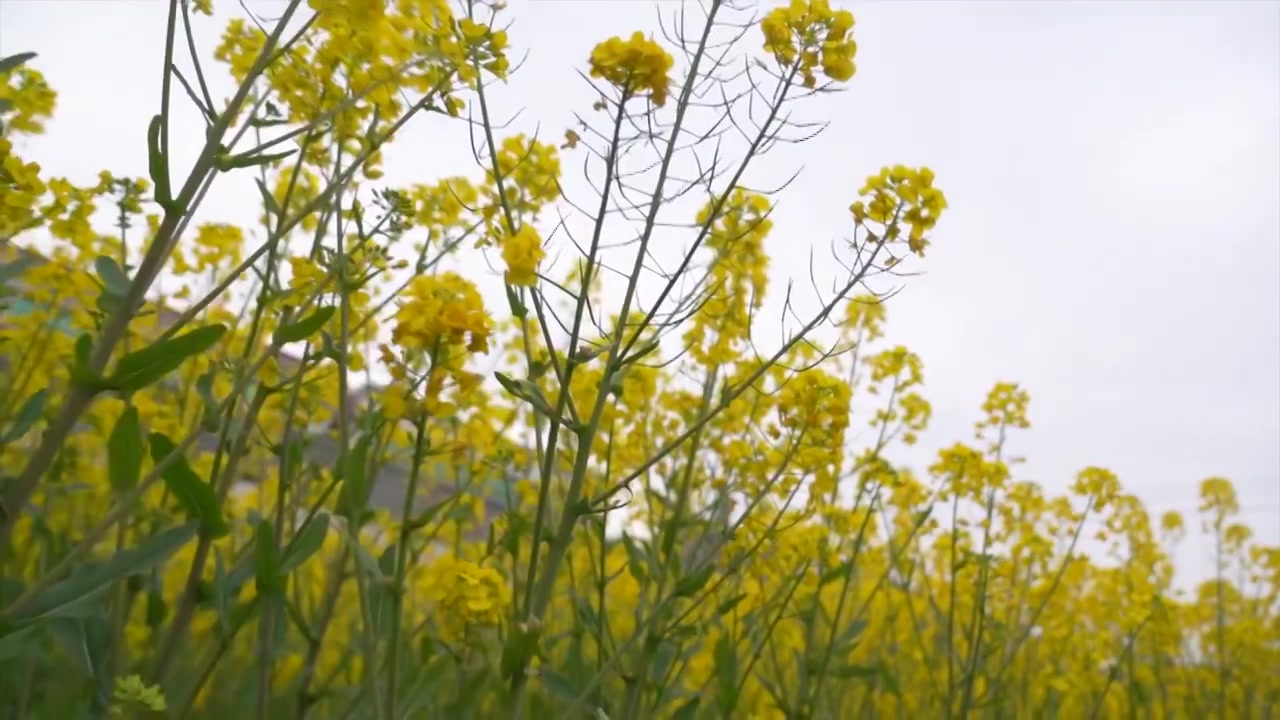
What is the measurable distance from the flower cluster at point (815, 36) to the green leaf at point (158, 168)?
3.46ft

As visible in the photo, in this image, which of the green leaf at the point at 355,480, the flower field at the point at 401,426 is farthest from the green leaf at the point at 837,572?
the green leaf at the point at 355,480

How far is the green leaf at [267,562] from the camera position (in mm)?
1726

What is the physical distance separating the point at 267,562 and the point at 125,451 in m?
0.28

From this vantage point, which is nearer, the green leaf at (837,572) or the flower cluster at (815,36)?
the flower cluster at (815,36)

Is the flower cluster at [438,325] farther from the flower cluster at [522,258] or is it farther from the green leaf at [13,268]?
the green leaf at [13,268]

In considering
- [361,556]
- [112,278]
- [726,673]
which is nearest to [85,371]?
[112,278]

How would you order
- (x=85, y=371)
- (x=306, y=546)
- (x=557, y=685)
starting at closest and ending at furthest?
1. (x=85, y=371)
2. (x=306, y=546)
3. (x=557, y=685)

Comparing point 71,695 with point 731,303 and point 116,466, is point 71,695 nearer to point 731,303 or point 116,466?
point 116,466

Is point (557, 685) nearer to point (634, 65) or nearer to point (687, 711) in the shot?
point (687, 711)

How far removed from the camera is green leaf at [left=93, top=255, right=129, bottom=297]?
1535 millimetres

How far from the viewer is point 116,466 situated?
1.73 metres

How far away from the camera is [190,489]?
167 centimetres

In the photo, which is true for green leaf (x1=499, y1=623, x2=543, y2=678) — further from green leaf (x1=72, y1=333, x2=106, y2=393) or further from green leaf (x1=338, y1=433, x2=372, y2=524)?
green leaf (x1=72, y1=333, x2=106, y2=393)

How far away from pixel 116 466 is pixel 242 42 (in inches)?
40.7
